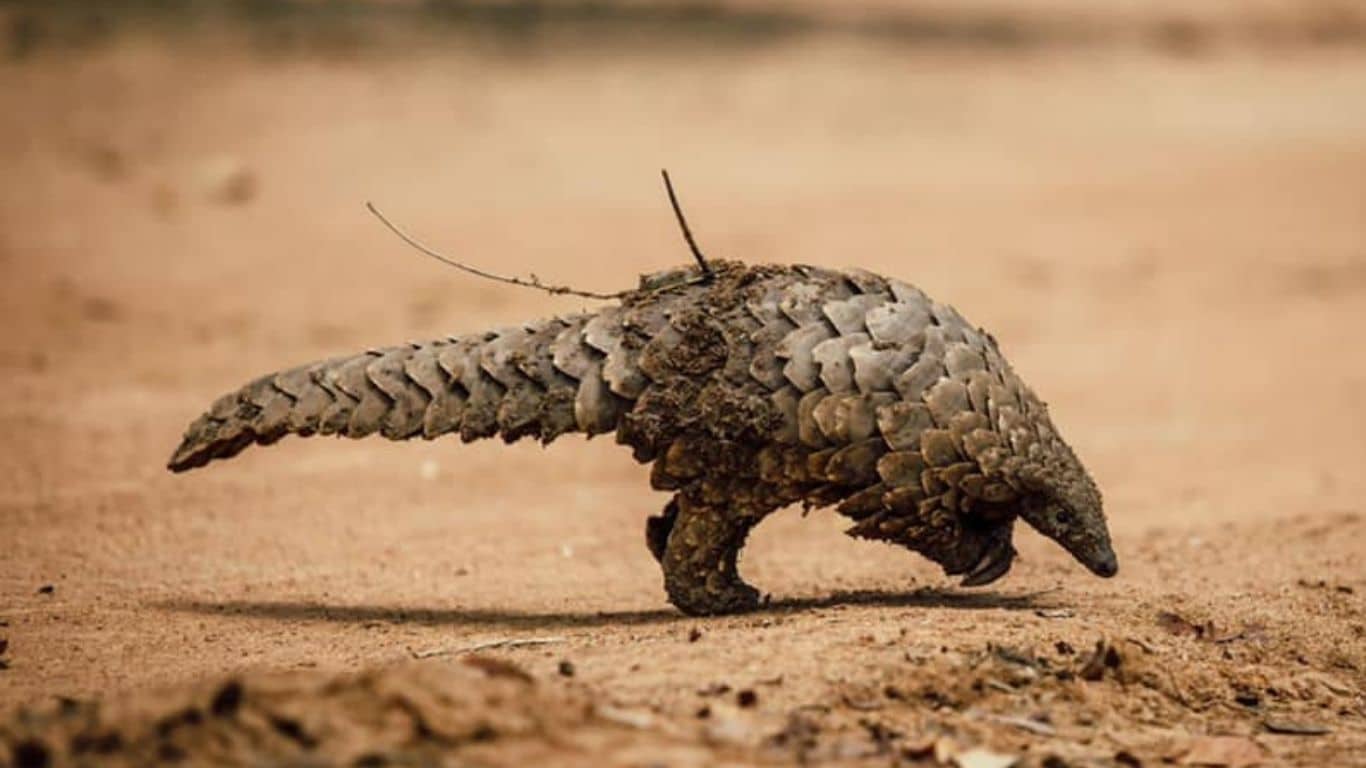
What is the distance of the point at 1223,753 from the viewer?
4809 mm

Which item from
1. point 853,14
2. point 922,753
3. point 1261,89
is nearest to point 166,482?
point 922,753

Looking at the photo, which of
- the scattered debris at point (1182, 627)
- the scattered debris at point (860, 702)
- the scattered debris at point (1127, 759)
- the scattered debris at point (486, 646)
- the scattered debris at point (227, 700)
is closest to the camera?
the scattered debris at point (227, 700)

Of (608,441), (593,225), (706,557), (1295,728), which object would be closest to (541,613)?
(706,557)

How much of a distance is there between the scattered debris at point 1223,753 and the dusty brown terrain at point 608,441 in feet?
0.06

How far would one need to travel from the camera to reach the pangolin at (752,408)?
5.47m

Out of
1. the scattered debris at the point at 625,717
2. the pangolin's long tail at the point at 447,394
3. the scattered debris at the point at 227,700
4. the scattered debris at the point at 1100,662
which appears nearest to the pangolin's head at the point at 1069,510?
the scattered debris at the point at 1100,662

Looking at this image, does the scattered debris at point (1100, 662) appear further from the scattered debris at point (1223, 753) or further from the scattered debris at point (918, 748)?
the scattered debris at point (918, 748)

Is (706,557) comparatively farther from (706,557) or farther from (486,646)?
(486,646)

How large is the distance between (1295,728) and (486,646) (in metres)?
2.22

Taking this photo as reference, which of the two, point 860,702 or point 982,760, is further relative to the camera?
point 860,702

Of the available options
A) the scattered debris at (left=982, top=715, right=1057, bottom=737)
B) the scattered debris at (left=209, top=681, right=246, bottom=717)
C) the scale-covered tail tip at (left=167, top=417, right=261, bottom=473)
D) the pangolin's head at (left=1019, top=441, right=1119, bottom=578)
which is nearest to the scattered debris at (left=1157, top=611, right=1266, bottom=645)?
the pangolin's head at (left=1019, top=441, right=1119, bottom=578)

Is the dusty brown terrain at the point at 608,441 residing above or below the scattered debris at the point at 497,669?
above

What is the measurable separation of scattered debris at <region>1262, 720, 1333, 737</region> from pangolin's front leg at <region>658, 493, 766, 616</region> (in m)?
1.52

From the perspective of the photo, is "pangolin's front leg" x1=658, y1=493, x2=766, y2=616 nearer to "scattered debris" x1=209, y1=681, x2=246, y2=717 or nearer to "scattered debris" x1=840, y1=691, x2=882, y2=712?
"scattered debris" x1=840, y1=691, x2=882, y2=712
